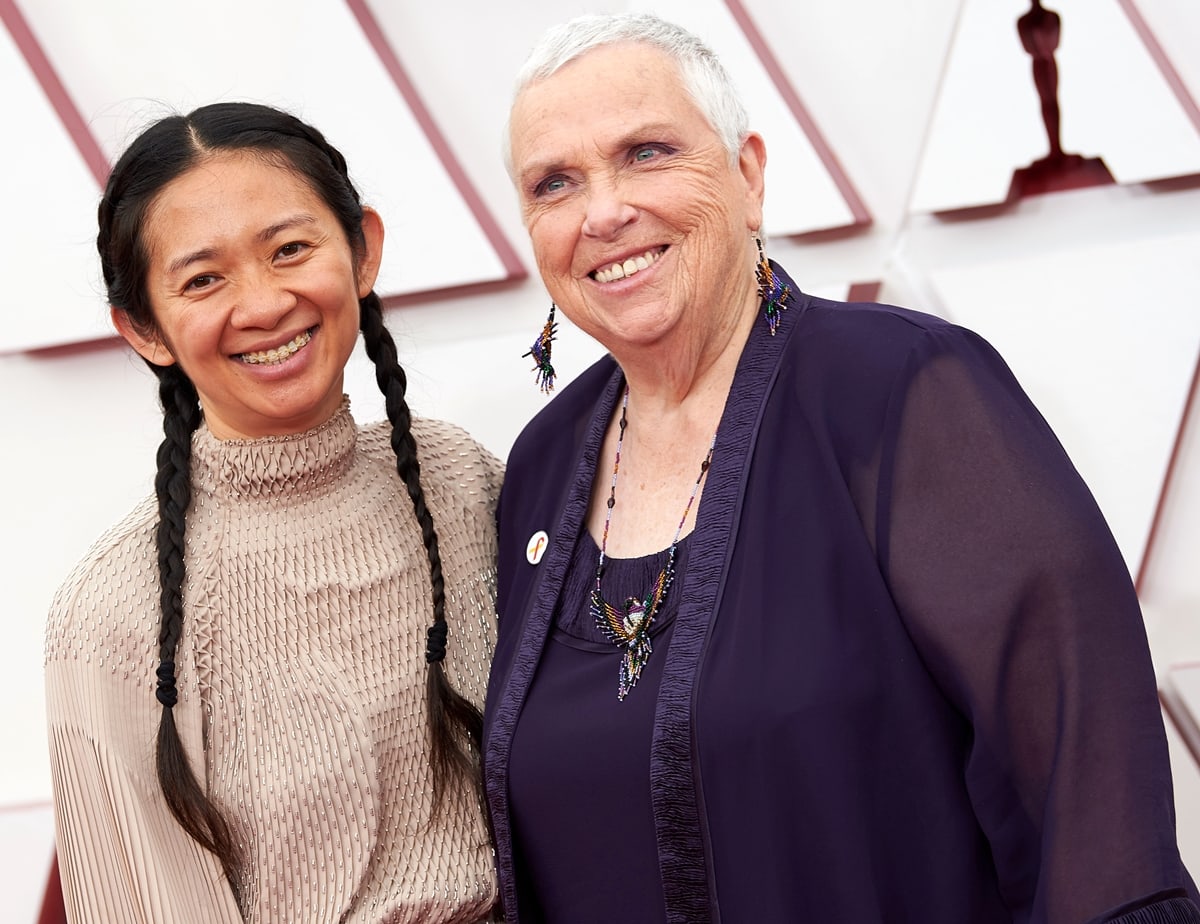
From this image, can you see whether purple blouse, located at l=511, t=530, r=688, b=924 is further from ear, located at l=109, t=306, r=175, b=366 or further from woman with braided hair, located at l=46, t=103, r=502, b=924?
ear, located at l=109, t=306, r=175, b=366

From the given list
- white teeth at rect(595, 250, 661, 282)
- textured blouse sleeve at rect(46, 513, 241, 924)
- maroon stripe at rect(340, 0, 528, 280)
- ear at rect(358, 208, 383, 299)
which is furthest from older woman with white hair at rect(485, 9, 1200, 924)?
maroon stripe at rect(340, 0, 528, 280)

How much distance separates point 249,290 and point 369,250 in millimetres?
304

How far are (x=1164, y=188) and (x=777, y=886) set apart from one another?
1787mm

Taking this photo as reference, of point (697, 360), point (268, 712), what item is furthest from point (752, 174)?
point (268, 712)

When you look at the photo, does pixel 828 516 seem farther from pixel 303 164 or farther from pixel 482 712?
pixel 303 164

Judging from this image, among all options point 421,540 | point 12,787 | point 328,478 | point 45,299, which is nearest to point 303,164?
point 328,478

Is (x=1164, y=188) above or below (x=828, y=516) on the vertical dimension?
above

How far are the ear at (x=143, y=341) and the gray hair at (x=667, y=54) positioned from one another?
2.31 ft

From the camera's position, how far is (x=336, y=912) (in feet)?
6.66

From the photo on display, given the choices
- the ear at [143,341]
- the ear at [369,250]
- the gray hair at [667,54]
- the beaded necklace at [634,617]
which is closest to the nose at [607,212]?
the gray hair at [667,54]

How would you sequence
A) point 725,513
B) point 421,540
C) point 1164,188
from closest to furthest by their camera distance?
point 725,513
point 421,540
point 1164,188

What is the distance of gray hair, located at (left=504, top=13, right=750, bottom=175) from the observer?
1.99m

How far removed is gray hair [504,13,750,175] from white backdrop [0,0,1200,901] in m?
0.93

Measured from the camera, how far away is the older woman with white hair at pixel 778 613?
1.68 meters
